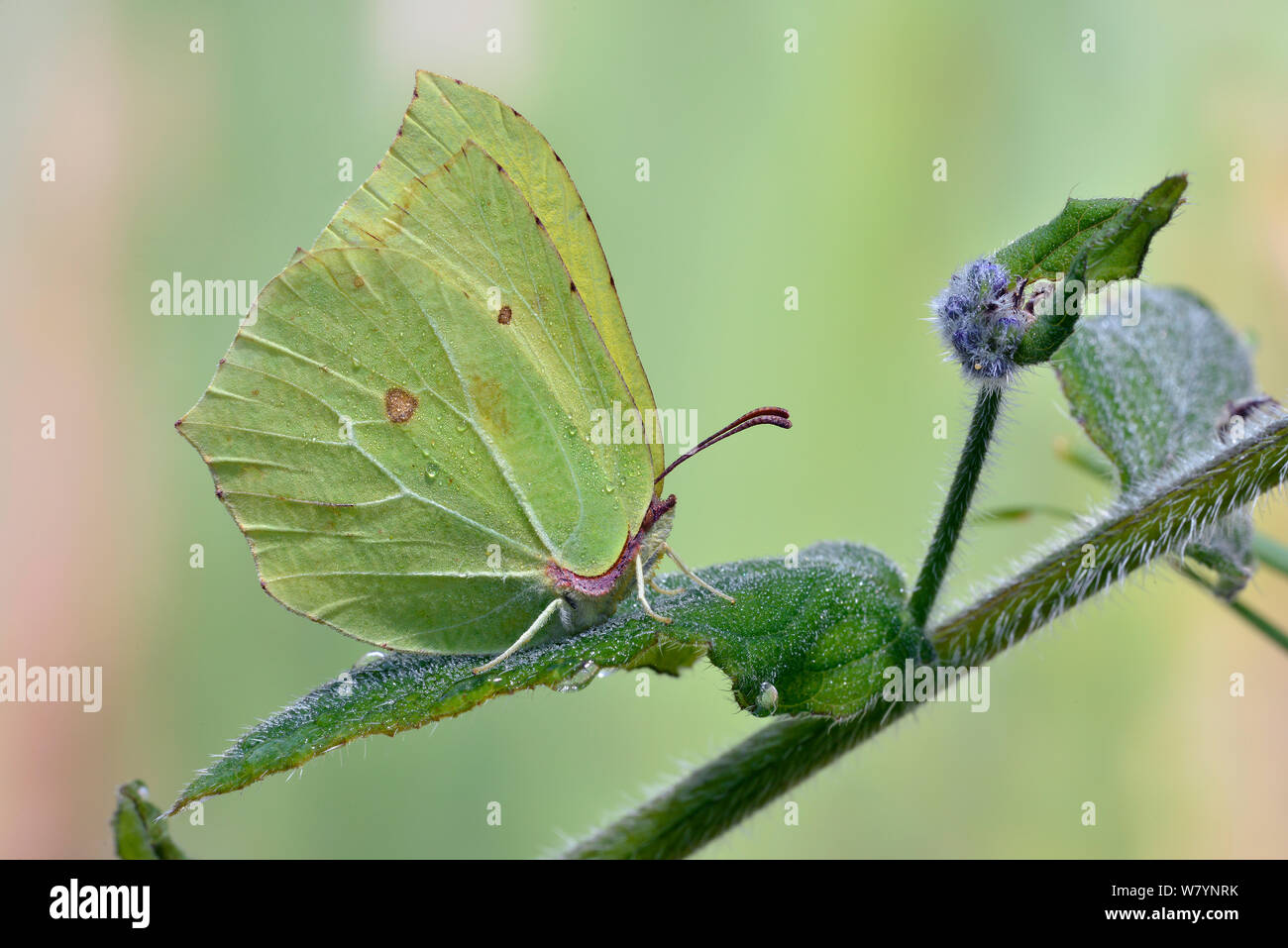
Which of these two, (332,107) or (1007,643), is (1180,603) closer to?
(1007,643)

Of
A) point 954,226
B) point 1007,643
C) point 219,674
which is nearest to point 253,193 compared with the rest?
point 219,674

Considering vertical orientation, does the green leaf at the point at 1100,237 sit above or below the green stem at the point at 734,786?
above

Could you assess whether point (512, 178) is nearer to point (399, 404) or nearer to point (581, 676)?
point (399, 404)
